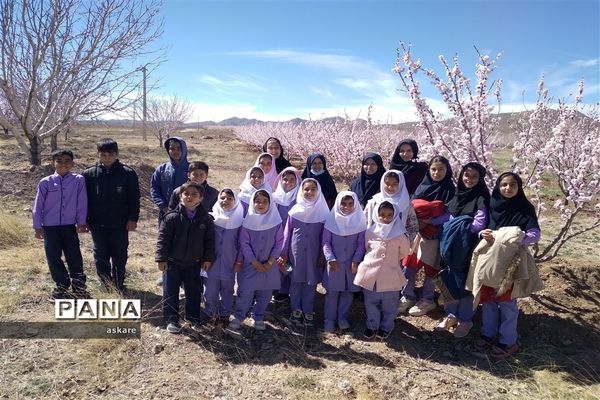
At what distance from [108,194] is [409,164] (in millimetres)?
2950

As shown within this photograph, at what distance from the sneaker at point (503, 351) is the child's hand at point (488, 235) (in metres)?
0.90

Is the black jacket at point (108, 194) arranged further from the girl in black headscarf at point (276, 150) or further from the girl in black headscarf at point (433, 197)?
the girl in black headscarf at point (433, 197)

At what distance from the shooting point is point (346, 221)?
341 centimetres

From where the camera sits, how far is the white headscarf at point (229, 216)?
3.39m

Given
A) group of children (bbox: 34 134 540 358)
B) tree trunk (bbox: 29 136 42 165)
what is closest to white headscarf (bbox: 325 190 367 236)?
group of children (bbox: 34 134 540 358)

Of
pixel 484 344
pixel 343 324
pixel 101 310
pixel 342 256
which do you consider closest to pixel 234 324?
pixel 343 324

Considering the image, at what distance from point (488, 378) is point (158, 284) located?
3330mm

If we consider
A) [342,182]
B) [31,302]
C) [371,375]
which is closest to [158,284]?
[31,302]

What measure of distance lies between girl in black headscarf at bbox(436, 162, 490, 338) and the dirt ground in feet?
1.89

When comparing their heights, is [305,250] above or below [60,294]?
above

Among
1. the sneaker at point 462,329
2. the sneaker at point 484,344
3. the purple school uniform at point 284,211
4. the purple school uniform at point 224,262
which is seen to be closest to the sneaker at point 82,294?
the purple school uniform at point 224,262

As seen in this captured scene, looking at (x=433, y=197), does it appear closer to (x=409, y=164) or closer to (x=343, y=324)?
(x=409, y=164)

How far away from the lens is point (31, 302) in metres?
3.78

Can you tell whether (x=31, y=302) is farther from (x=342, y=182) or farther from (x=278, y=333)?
(x=342, y=182)
